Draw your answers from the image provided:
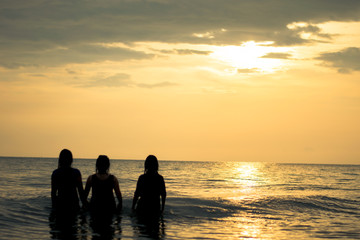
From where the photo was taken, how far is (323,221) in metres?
14.6

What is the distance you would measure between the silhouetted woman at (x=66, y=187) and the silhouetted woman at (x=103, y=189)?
Result: 0.32m

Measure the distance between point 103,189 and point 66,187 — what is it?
39.1 inches

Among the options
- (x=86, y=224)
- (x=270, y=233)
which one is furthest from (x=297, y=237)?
(x=86, y=224)

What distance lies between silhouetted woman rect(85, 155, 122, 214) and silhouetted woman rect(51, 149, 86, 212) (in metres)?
0.32

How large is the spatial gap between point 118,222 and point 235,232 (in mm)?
3473

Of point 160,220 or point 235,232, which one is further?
point 160,220

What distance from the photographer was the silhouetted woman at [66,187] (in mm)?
10242

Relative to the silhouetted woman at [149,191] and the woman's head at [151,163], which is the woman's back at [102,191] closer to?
the silhouetted woman at [149,191]

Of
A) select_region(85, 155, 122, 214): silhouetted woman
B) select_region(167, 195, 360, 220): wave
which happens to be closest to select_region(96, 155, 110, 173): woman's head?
select_region(85, 155, 122, 214): silhouetted woman

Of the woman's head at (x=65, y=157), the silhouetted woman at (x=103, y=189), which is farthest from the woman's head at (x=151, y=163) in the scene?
the woman's head at (x=65, y=157)

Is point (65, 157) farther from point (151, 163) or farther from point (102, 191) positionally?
point (151, 163)

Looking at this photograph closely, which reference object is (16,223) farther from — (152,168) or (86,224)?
Answer: (152,168)

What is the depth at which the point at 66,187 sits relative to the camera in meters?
10.5

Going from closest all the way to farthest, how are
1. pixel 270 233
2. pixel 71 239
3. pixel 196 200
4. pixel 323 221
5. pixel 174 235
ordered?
pixel 71 239 < pixel 174 235 < pixel 270 233 < pixel 323 221 < pixel 196 200
